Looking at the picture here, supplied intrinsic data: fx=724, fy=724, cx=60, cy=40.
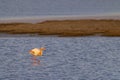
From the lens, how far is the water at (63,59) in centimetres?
3200

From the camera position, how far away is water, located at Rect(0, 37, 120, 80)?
32000mm

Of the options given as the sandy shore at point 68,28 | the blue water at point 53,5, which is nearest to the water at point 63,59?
the sandy shore at point 68,28

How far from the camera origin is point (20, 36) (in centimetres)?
4784

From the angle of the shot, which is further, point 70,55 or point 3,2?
point 3,2

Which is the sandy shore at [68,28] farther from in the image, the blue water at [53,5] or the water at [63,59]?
the blue water at [53,5]

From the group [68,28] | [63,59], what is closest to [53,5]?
[68,28]

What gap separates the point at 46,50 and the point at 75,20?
599 inches

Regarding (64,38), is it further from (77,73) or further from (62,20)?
(77,73)

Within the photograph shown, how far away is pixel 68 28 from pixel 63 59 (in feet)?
46.4

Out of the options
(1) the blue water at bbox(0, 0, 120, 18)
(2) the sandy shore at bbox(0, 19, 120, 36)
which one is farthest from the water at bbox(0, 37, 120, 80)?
(1) the blue water at bbox(0, 0, 120, 18)

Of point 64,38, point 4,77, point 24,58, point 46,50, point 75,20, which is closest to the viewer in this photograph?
point 4,77

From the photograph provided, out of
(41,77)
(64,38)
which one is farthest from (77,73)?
(64,38)

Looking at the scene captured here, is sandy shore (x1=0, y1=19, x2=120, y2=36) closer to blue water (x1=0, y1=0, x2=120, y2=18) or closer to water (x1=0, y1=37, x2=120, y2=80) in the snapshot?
water (x1=0, y1=37, x2=120, y2=80)

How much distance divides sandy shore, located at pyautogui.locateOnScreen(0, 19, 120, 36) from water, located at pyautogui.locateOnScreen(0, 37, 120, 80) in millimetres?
2586
